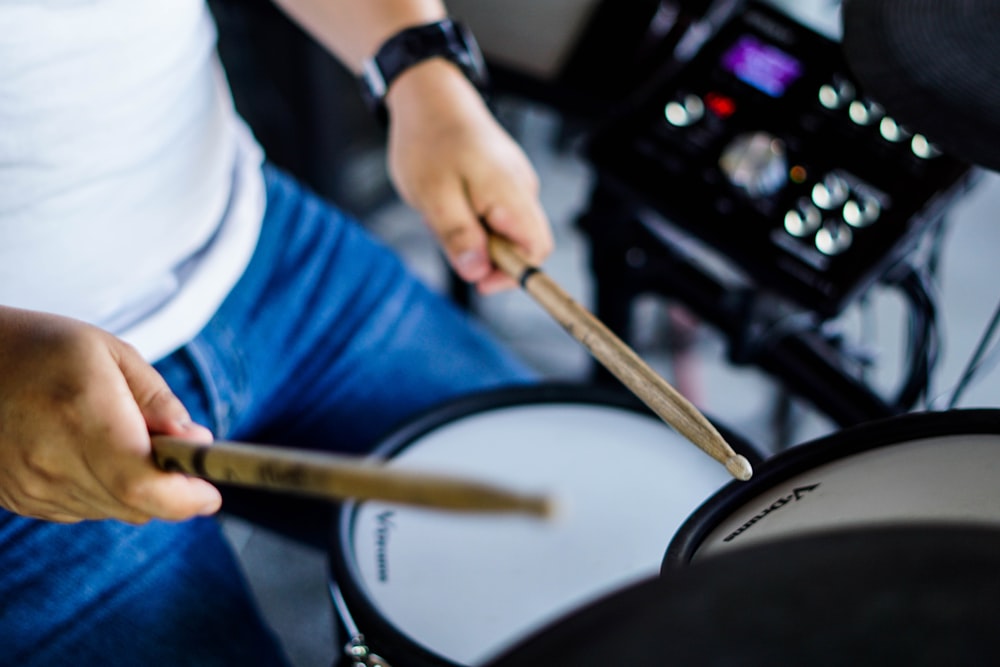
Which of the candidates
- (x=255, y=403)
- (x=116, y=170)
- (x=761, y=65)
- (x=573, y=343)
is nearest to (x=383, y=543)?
(x=255, y=403)

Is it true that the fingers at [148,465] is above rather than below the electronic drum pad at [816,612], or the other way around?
below

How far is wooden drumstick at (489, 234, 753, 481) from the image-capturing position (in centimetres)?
43

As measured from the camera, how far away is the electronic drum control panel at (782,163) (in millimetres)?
765

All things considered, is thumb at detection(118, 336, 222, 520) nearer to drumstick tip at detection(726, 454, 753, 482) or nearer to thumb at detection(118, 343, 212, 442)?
thumb at detection(118, 343, 212, 442)

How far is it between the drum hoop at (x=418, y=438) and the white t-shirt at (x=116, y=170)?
0.18 metres

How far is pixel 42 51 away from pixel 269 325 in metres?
0.26

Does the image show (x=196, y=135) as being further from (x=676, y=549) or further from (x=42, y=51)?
(x=676, y=549)

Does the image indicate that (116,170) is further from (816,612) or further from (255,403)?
(816,612)

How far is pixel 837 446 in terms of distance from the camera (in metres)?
0.44

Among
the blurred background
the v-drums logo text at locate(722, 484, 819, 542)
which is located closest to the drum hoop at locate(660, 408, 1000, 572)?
the v-drums logo text at locate(722, 484, 819, 542)

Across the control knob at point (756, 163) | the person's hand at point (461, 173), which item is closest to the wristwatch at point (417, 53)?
the person's hand at point (461, 173)

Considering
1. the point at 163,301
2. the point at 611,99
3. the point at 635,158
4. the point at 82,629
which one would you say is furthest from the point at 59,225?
the point at 611,99

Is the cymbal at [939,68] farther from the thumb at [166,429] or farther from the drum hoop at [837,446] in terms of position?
the thumb at [166,429]

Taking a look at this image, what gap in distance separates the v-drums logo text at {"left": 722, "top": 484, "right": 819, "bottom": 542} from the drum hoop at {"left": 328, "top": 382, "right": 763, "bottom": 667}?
98mm
